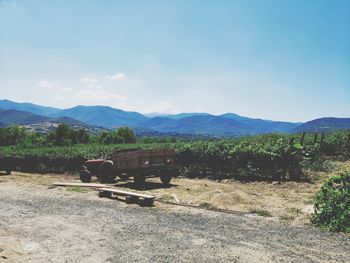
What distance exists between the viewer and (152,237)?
9883mm

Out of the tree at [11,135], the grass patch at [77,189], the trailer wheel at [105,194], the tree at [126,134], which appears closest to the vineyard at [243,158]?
the grass patch at [77,189]

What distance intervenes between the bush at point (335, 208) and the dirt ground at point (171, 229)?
0.49 metres

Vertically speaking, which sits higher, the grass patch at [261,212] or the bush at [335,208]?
the bush at [335,208]

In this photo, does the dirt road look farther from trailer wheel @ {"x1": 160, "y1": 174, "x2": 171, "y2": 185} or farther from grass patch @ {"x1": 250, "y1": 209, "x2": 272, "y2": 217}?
trailer wheel @ {"x1": 160, "y1": 174, "x2": 171, "y2": 185}

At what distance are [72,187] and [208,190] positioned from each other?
7.65m

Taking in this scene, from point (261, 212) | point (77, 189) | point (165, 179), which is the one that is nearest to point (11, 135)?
point (77, 189)

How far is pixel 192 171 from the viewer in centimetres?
2434

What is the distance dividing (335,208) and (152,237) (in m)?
5.89

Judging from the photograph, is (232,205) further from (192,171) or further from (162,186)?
(192,171)

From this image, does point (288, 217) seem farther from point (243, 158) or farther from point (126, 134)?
point (126, 134)

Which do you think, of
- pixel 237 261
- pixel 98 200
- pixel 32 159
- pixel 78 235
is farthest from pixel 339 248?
pixel 32 159

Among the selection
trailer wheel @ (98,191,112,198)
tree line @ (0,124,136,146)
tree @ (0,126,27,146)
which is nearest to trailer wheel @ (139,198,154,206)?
trailer wheel @ (98,191,112,198)

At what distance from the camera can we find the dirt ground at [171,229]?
8.45 metres

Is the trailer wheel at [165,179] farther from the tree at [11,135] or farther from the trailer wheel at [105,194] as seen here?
the tree at [11,135]
